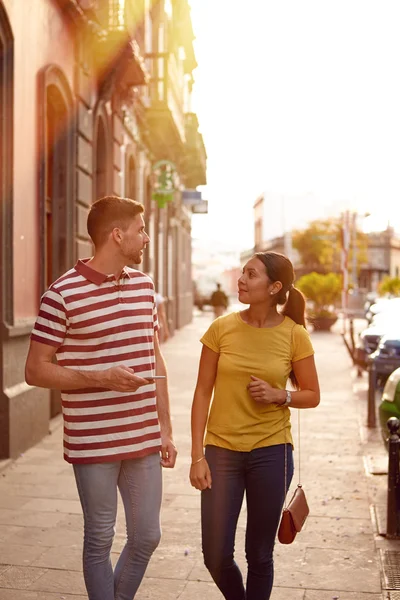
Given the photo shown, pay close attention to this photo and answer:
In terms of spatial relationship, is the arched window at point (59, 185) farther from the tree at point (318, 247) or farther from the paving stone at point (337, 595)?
the tree at point (318, 247)

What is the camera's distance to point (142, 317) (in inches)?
156

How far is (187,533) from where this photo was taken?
256 inches

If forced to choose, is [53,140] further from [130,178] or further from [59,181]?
[130,178]

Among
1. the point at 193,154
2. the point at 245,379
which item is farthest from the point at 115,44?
the point at 193,154

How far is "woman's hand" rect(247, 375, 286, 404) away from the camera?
3920mm

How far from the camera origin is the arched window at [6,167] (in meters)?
9.02

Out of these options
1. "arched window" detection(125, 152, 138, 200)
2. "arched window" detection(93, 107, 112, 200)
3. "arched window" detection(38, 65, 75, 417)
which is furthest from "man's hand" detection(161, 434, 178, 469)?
"arched window" detection(125, 152, 138, 200)

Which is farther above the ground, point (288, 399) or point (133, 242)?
point (133, 242)

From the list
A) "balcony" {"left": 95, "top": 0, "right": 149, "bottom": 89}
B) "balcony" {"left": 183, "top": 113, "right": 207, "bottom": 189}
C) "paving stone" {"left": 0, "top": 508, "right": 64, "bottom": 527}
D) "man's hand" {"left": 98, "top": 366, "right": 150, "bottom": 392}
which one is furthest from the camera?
"balcony" {"left": 183, "top": 113, "right": 207, "bottom": 189}

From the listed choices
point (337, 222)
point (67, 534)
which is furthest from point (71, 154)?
point (337, 222)

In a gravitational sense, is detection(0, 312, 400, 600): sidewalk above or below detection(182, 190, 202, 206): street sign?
below

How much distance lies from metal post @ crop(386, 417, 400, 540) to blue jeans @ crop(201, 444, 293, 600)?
2.58m

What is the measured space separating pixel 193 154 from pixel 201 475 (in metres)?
29.7

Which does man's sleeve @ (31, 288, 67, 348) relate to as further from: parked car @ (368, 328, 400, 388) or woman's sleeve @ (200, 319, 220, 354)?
parked car @ (368, 328, 400, 388)
